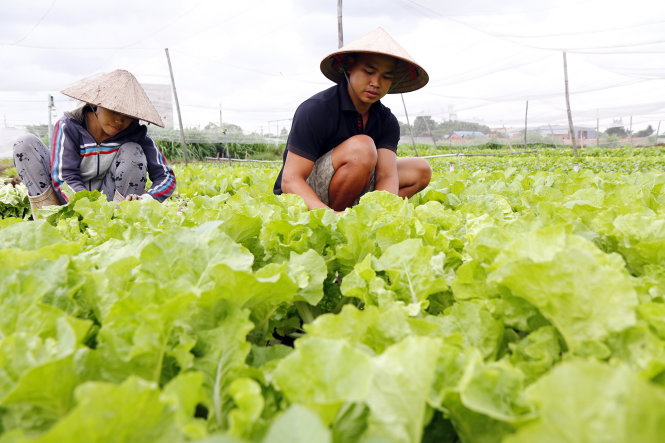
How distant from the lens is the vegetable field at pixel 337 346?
21.3 inches

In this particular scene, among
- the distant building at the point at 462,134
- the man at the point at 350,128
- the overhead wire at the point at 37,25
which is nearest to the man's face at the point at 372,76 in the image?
the man at the point at 350,128

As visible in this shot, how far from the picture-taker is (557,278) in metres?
0.83

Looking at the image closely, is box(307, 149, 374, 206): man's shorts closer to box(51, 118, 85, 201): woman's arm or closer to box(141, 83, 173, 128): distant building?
box(51, 118, 85, 201): woman's arm

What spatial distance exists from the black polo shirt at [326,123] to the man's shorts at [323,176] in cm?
6

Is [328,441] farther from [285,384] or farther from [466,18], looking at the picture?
[466,18]

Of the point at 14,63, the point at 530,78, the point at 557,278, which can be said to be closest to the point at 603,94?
the point at 530,78

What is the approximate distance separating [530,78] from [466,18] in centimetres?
935

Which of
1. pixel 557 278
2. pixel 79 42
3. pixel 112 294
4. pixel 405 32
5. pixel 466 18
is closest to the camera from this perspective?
pixel 557 278

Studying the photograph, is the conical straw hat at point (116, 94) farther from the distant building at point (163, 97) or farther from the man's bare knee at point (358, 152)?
the distant building at point (163, 97)

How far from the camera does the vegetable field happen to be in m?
0.54

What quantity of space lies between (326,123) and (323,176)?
0.41 m

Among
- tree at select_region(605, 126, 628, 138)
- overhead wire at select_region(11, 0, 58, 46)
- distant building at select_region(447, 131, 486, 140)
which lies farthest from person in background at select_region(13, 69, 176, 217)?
tree at select_region(605, 126, 628, 138)

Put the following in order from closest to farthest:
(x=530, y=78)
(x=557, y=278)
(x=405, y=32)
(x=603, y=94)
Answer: (x=557, y=278) < (x=405, y=32) < (x=530, y=78) < (x=603, y=94)

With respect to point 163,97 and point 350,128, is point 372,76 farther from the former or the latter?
point 163,97
